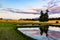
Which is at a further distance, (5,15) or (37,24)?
(37,24)

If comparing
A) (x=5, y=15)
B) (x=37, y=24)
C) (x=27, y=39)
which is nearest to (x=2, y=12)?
(x=5, y=15)

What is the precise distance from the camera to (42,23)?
82.4 ft

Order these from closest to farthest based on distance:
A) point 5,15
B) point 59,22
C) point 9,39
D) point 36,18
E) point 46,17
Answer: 1. point 9,39
2. point 5,15
3. point 36,18
4. point 46,17
5. point 59,22

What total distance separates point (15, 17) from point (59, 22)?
26.4 ft

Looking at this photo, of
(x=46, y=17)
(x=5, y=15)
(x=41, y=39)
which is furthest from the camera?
(x=46, y=17)

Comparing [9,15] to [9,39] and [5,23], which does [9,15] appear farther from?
[9,39]

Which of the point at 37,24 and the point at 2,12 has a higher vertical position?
the point at 2,12

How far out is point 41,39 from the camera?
43.6 feet

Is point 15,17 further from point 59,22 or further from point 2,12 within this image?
point 59,22

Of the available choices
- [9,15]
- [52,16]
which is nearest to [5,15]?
[9,15]

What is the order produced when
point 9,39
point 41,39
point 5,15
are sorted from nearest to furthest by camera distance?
point 9,39 → point 41,39 → point 5,15

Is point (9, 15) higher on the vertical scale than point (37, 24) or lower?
higher

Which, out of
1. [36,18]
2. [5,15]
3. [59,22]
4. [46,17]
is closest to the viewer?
[5,15]

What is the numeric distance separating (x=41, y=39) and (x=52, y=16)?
8869mm
